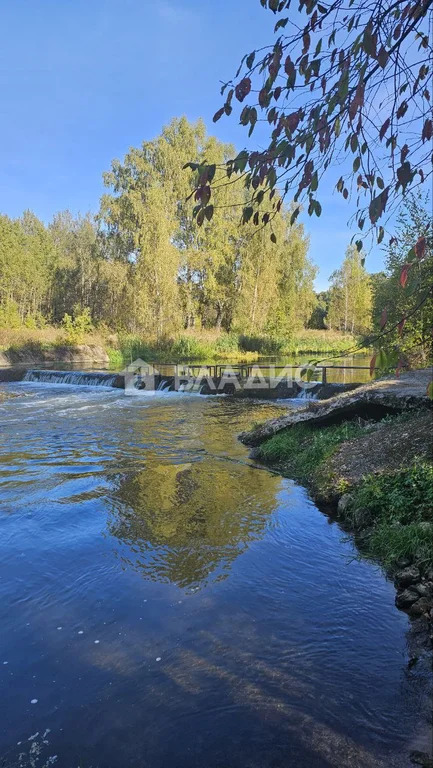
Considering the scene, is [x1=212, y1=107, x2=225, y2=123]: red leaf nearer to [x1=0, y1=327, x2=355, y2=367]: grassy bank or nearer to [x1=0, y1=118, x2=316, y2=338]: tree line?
[x1=0, y1=327, x2=355, y2=367]: grassy bank

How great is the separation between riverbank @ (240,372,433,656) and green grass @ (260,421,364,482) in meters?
0.02

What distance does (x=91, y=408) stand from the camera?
17156 mm

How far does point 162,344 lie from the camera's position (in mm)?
39062

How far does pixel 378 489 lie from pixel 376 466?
32.8 inches

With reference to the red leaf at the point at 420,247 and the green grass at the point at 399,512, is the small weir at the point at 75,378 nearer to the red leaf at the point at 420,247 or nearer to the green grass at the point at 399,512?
the green grass at the point at 399,512

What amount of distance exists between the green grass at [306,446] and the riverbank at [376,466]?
19 mm

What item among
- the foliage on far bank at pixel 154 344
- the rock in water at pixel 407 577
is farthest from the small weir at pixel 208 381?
the rock in water at pixel 407 577

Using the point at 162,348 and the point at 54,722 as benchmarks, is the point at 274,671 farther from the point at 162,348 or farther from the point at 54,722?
the point at 162,348

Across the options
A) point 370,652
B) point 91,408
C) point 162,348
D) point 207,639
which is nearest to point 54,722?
point 207,639

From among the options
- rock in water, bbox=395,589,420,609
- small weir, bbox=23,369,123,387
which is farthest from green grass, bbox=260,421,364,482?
small weir, bbox=23,369,123,387

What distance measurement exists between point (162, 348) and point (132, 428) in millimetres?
26174

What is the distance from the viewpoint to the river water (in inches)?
109

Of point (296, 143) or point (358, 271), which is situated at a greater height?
point (358, 271)

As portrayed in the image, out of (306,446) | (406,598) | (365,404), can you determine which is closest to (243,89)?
(406,598)
